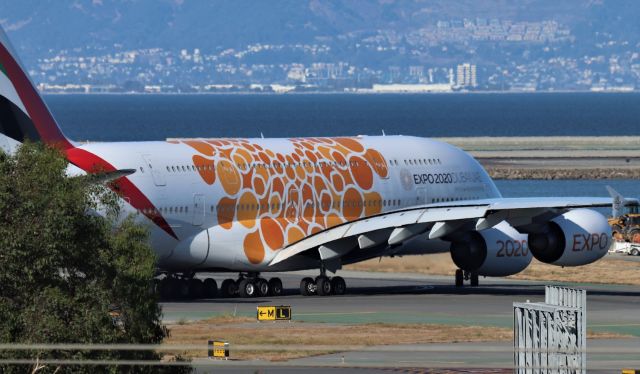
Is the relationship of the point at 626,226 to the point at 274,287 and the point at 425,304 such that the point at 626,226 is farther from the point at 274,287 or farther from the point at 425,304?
the point at 425,304

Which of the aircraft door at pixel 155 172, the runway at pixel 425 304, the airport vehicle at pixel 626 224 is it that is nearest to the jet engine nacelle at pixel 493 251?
the runway at pixel 425 304

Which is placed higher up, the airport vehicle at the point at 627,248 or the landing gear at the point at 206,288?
the airport vehicle at the point at 627,248

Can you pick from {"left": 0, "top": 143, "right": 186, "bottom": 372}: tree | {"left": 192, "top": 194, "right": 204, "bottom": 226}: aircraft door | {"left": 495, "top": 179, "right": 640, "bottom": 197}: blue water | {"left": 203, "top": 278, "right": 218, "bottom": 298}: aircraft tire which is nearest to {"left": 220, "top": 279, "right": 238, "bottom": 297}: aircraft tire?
{"left": 203, "top": 278, "right": 218, "bottom": 298}: aircraft tire

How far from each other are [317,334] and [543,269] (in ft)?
88.3

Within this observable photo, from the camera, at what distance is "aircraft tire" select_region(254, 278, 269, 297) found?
53.3 metres

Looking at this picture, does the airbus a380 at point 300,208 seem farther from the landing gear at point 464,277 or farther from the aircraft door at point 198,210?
the landing gear at point 464,277

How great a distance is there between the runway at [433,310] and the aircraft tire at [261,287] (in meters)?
0.61

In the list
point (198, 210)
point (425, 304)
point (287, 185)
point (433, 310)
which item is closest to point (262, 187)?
point (287, 185)

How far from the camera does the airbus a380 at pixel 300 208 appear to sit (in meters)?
48.6

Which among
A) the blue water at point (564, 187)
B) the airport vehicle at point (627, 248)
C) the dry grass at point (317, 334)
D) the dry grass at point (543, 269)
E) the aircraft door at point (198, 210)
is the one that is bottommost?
the dry grass at point (317, 334)

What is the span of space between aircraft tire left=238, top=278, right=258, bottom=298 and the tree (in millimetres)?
23574

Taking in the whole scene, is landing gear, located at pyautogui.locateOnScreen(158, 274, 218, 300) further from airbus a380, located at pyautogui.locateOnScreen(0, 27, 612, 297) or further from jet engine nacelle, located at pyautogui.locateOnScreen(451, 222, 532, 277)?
jet engine nacelle, located at pyautogui.locateOnScreen(451, 222, 532, 277)

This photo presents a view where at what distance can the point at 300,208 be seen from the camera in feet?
175

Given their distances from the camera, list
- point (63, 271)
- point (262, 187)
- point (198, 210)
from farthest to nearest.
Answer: point (262, 187) → point (198, 210) → point (63, 271)
